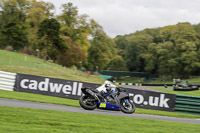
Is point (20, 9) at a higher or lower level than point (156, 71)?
higher

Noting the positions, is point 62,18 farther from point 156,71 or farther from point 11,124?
point 11,124

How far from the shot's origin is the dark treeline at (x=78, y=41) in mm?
51625

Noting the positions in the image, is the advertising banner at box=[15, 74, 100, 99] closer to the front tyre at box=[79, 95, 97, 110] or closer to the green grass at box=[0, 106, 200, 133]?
the front tyre at box=[79, 95, 97, 110]

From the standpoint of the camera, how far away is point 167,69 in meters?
73.6

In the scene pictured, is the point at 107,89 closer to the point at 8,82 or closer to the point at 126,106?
the point at 126,106

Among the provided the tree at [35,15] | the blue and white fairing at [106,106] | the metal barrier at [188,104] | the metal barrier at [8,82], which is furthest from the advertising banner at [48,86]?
the tree at [35,15]

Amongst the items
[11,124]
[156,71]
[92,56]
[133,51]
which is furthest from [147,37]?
[11,124]

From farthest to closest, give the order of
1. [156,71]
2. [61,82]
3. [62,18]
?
[156,71], [62,18], [61,82]

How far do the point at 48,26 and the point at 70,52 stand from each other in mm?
10801

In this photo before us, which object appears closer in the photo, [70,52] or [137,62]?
[70,52]

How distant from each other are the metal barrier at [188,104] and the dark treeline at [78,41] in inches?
1263

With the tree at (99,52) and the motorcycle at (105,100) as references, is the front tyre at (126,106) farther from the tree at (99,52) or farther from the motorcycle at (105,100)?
the tree at (99,52)

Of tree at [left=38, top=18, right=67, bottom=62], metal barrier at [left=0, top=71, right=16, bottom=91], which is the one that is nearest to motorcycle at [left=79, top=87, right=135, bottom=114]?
metal barrier at [left=0, top=71, right=16, bottom=91]

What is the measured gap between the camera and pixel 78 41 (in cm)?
5947
